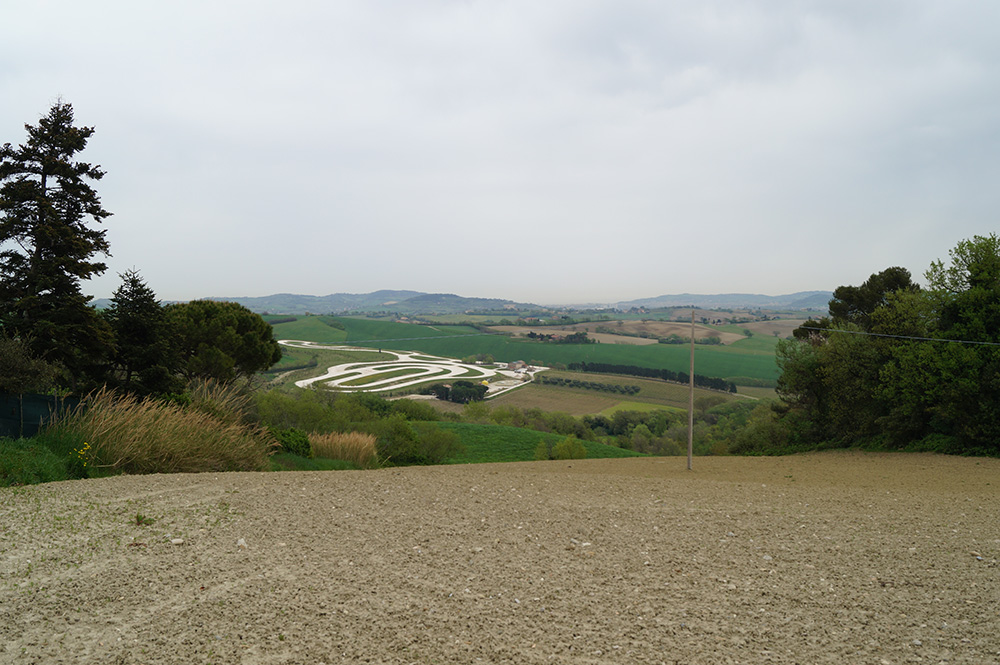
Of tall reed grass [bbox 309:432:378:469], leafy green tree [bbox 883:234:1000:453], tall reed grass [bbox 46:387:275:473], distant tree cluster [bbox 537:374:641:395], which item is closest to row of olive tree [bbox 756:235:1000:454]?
leafy green tree [bbox 883:234:1000:453]

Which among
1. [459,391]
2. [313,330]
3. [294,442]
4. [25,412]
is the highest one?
[313,330]

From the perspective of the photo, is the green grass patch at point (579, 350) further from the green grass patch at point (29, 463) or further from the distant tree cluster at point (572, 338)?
the green grass patch at point (29, 463)

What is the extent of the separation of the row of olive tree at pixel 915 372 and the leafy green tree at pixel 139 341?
19.0 meters

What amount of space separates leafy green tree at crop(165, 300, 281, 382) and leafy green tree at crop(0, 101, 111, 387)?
6295 millimetres

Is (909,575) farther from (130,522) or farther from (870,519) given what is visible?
(130,522)

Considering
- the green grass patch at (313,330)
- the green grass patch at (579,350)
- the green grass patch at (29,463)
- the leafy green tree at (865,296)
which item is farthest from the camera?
the green grass patch at (313,330)

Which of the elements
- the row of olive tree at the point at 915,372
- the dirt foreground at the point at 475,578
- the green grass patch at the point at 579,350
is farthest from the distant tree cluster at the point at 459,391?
the dirt foreground at the point at 475,578

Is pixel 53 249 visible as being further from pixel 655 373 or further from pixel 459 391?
pixel 655 373

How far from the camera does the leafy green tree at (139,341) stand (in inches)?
484

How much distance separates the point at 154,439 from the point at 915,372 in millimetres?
20515

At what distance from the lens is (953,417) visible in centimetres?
1609

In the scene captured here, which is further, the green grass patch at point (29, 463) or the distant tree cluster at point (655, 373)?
the distant tree cluster at point (655, 373)

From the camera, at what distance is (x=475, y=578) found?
4.21 meters

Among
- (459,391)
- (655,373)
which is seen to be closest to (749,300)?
(655,373)
